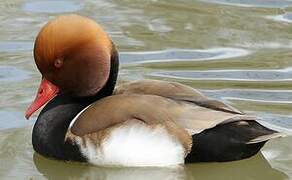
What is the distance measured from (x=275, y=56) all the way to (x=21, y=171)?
98.7 inches

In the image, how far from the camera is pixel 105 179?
5.99m

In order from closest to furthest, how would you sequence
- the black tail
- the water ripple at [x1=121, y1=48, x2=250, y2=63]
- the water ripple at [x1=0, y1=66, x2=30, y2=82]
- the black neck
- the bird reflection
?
the black tail → the bird reflection → the black neck → the water ripple at [x1=0, y1=66, x2=30, y2=82] → the water ripple at [x1=121, y1=48, x2=250, y2=63]

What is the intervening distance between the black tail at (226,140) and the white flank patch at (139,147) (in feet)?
0.31

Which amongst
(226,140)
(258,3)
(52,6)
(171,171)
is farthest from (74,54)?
(258,3)

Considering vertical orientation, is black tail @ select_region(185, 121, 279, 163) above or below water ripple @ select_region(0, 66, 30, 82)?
above

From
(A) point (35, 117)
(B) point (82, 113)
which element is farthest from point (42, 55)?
(A) point (35, 117)

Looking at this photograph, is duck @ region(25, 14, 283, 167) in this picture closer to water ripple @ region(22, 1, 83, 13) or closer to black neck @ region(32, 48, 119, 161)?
black neck @ region(32, 48, 119, 161)

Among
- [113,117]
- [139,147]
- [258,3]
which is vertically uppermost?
[113,117]

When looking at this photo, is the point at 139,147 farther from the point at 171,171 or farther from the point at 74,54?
the point at 74,54

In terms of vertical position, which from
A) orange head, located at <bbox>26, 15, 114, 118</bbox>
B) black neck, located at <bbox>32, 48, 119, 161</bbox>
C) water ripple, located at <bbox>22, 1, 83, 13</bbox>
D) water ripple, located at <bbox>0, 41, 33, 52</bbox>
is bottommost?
water ripple, located at <bbox>22, 1, 83, 13</bbox>

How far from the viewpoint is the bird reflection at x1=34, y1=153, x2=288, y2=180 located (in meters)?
5.99

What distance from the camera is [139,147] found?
5.92 metres

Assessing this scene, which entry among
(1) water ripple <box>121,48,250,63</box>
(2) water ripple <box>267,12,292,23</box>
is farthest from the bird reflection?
(2) water ripple <box>267,12,292,23</box>

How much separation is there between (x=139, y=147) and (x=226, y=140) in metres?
0.44
